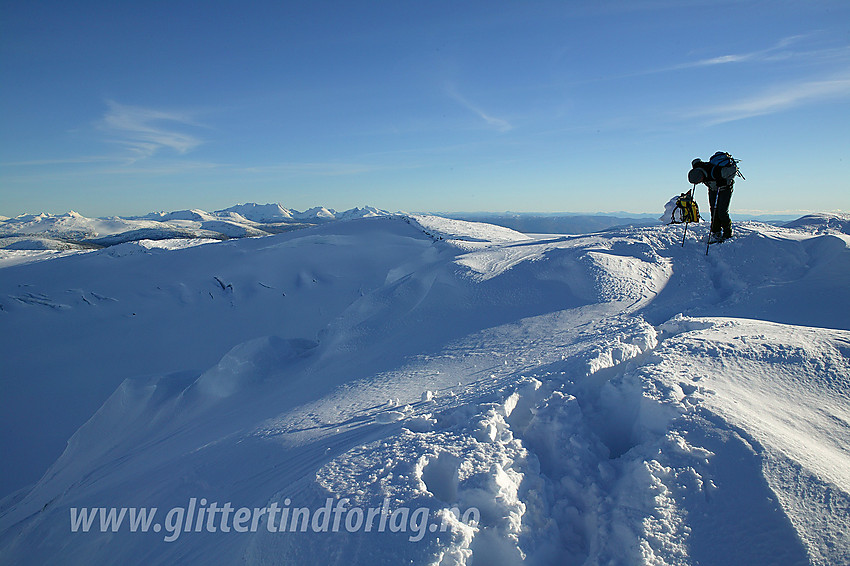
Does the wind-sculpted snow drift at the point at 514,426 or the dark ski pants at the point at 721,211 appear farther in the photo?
the dark ski pants at the point at 721,211

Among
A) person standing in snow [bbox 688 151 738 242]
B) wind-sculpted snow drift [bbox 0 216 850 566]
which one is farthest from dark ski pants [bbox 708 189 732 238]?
wind-sculpted snow drift [bbox 0 216 850 566]

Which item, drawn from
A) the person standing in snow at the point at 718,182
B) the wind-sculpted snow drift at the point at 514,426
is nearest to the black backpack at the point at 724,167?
the person standing in snow at the point at 718,182

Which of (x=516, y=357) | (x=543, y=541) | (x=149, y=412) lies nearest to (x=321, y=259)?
(x=149, y=412)

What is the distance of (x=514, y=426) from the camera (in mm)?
4246

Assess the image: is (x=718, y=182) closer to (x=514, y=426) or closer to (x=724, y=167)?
(x=724, y=167)

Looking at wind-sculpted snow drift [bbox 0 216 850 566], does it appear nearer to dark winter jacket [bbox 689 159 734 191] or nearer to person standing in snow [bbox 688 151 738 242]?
person standing in snow [bbox 688 151 738 242]

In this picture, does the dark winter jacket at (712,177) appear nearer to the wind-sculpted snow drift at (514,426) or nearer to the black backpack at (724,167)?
the black backpack at (724,167)

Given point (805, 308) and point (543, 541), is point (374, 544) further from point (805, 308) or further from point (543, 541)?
point (805, 308)

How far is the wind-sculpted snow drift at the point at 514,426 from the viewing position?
A: 9.71ft

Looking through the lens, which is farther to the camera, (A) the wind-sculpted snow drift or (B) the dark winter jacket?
(B) the dark winter jacket

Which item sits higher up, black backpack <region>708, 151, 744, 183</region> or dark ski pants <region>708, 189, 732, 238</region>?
black backpack <region>708, 151, 744, 183</region>

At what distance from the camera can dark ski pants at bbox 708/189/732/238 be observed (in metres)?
9.12

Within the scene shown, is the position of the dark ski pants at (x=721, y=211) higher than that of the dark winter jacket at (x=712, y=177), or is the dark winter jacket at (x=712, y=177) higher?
the dark winter jacket at (x=712, y=177)

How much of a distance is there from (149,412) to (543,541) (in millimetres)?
9012
